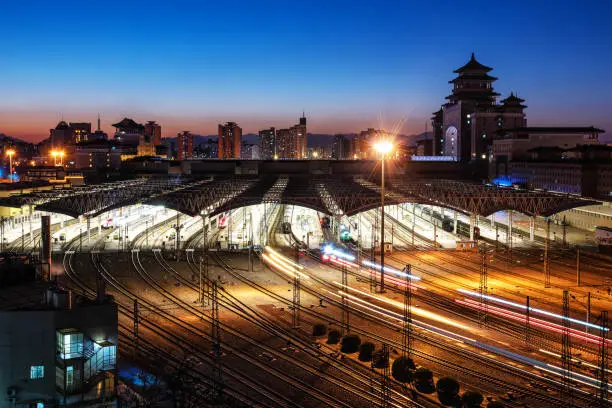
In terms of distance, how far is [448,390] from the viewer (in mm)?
12867

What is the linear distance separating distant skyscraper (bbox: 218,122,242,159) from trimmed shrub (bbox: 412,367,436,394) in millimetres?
172590

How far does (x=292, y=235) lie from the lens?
121 ft

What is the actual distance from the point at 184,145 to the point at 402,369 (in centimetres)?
17611

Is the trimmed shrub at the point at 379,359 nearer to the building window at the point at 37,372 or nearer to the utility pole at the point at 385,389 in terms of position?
the utility pole at the point at 385,389

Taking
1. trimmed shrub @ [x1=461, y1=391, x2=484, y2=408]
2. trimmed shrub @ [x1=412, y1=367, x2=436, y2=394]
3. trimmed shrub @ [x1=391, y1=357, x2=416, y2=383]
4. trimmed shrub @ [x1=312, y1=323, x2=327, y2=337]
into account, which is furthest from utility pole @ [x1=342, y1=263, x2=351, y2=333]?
trimmed shrub @ [x1=461, y1=391, x2=484, y2=408]

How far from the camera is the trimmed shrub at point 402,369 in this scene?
13.8m

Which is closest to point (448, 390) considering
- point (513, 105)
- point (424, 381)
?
point (424, 381)

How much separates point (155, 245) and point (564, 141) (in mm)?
45355

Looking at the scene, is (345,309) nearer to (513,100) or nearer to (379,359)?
(379,359)

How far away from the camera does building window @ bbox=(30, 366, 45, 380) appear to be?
1216 cm

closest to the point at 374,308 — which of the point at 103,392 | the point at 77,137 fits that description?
the point at 103,392

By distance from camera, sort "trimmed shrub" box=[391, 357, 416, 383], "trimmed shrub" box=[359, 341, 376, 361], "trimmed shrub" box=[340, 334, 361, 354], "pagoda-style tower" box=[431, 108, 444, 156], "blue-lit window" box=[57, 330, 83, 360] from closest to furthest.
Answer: "blue-lit window" box=[57, 330, 83, 360]
"trimmed shrub" box=[391, 357, 416, 383]
"trimmed shrub" box=[359, 341, 376, 361]
"trimmed shrub" box=[340, 334, 361, 354]
"pagoda-style tower" box=[431, 108, 444, 156]

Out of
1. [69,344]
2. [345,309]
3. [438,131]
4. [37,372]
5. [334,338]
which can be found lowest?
[334,338]

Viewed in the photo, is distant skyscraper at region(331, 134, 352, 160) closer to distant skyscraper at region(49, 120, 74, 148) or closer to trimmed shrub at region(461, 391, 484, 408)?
distant skyscraper at region(49, 120, 74, 148)
